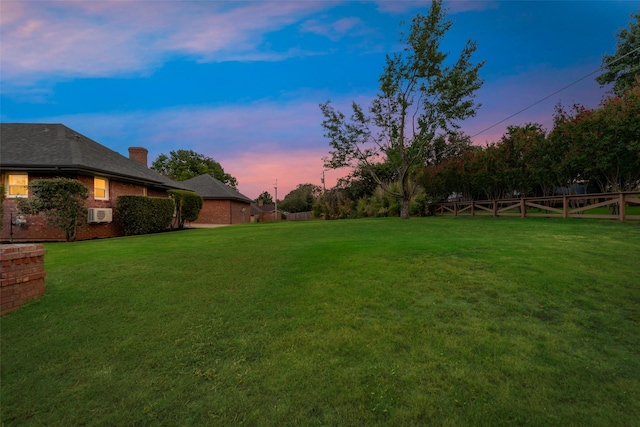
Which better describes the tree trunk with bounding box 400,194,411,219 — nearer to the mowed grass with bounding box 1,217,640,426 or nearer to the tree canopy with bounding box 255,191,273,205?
the mowed grass with bounding box 1,217,640,426

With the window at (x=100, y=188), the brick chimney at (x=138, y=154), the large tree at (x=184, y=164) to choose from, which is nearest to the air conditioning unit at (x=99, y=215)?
the window at (x=100, y=188)

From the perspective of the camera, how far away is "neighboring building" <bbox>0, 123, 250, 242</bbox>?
1241 centimetres

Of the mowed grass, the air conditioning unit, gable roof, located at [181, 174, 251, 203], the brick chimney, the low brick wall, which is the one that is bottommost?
the mowed grass

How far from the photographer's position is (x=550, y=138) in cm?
1410

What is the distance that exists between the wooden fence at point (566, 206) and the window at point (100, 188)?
2128cm

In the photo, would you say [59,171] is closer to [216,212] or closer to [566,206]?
[216,212]

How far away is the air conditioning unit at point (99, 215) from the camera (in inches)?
492

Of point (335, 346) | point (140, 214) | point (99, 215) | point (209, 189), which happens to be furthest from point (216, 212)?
point (335, 346)

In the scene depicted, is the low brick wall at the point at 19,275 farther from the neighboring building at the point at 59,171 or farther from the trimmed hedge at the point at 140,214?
the trimmed hedge at the point at 140,214

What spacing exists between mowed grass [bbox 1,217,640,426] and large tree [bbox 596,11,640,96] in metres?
23.9

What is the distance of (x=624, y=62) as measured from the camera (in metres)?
20.3

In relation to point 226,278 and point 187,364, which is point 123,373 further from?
point 226,278

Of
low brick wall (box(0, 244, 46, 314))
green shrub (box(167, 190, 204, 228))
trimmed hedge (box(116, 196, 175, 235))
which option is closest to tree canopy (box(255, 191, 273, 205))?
green shrub (box(167, 190, 204, 228))

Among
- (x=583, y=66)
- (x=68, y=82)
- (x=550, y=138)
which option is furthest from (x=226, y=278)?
(x=583, y=66)
